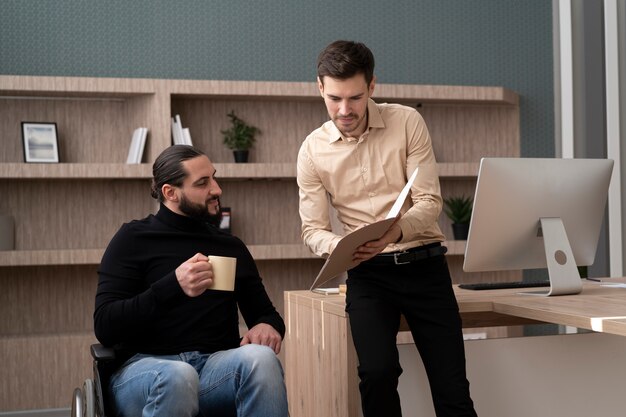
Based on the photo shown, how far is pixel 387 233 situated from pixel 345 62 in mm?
479

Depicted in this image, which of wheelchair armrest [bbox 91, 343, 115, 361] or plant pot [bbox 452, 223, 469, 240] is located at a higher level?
plant pot [bbox 452, 223, 469, 240]

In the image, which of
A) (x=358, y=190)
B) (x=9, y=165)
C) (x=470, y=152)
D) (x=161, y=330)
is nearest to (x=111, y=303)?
(x=161, y=330)

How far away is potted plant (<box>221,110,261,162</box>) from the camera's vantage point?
482 cm

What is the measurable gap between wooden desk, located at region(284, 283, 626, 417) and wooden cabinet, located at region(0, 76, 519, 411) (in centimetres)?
186

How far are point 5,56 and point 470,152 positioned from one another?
2807 millimetres

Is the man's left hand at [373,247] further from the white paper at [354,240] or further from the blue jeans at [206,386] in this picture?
the blue jeans at [206,386]

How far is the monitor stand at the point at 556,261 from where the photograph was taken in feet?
8.14

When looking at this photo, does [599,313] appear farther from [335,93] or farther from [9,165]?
[9,165]

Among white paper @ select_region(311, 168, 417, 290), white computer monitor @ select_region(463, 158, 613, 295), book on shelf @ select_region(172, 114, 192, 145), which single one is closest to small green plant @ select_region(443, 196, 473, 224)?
book on shelf @ select_region(172, 114, 192, 145)

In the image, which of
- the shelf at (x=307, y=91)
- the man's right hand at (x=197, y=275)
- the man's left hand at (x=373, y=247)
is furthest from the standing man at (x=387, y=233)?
the shelf at (x=307, y=91)

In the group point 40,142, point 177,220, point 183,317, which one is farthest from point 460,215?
point 183,317

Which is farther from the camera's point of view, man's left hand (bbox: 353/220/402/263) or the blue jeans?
man's left hand (bbox: 353/220/402/263)

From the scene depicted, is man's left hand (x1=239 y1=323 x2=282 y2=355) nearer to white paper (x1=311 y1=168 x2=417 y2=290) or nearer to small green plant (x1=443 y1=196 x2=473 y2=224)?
white paper (x1=311 y1=168 x2=417 y2=290)

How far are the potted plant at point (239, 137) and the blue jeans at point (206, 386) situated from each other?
272 cm
